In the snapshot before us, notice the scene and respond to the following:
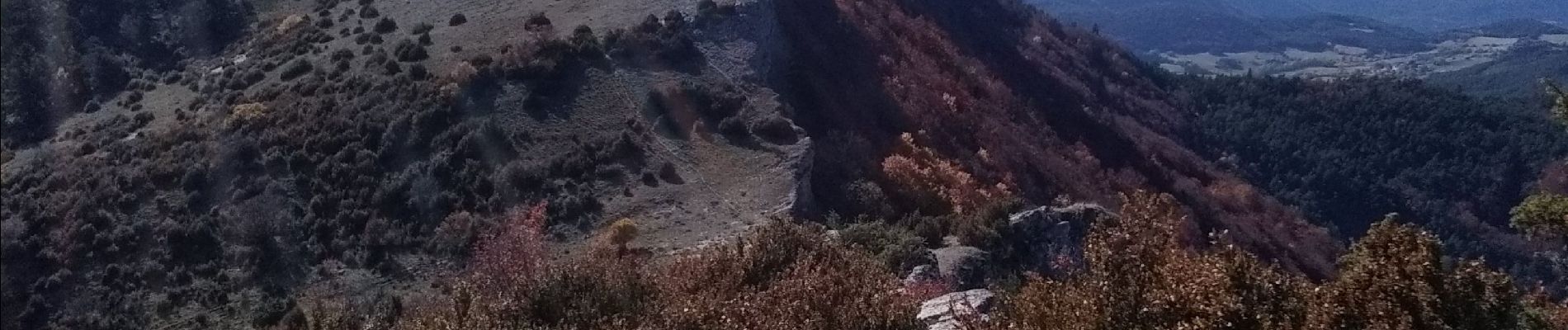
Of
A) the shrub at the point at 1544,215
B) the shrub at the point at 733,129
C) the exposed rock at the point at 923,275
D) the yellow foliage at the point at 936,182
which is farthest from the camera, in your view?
the shrub at the point at 733,129

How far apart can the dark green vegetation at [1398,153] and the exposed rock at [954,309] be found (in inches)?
1627

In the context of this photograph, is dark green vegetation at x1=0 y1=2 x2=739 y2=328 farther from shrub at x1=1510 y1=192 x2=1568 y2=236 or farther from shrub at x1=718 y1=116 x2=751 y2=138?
shrub at x1=1510 y1=192 x2=1568 y2=236

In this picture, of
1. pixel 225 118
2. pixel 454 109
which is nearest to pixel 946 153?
pixel 454 109

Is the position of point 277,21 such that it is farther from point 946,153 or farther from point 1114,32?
point 1114,32

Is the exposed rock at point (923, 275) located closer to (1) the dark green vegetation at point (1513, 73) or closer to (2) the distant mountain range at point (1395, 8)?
(1) the dark green vegetation at point (1513, 73)

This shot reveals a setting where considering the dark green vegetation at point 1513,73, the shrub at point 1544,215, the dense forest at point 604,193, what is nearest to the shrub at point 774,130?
the dense forest at point 604,193

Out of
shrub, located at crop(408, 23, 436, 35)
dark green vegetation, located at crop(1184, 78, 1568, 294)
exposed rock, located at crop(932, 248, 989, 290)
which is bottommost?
dark green vegetation, located at crop(1184, 78, 1568, 294)

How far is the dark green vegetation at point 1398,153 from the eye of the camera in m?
50.0

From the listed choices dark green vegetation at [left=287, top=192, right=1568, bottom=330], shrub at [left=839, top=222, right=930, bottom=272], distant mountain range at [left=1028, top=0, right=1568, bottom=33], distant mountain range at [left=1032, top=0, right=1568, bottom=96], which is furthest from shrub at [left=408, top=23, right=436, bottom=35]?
distant mountain range at [left=1028, top=0, right=1568, bottom=33]

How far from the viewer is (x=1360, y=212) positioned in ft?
172

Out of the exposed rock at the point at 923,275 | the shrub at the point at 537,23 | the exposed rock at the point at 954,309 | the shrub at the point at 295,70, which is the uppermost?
the exposed rock at the point at 954,309

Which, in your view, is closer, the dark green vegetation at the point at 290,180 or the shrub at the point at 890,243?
the shrub at the point at 890,243

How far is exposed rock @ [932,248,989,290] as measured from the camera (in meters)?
14.7

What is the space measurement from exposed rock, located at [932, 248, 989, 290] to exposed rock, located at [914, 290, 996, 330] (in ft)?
7.96
